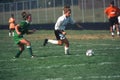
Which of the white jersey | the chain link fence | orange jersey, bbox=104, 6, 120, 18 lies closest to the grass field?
the white jersey

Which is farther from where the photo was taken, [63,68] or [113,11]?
[113,11]

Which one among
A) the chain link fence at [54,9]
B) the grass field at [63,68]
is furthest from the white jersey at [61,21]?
the chain link fence at [54,9]

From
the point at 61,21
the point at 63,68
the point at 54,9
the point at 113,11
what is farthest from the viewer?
the point at 54,9

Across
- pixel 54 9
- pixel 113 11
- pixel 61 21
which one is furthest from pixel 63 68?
pixel 54 9

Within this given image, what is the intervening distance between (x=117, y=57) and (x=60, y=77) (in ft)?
14.7

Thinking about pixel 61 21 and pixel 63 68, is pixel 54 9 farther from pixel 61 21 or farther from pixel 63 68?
pixel 63 68

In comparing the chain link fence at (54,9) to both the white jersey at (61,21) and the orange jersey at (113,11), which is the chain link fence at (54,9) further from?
the white jersey at (61,21)

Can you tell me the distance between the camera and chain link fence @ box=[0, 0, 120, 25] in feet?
145

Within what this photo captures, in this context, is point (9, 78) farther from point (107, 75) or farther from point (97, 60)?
point (97, 60)

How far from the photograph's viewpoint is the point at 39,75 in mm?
10727

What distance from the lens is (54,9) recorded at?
50188mm

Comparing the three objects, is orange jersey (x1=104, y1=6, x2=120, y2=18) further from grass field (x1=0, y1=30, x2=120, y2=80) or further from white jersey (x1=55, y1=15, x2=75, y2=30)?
grass field (x1=0, y1=30, x2=120, y2=80)

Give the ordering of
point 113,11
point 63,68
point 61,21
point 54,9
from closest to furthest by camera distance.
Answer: point 63,68 < point 61,21 < point 113,11 < point 54,9

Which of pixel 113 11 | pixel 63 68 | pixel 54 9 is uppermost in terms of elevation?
pixel 113 11
